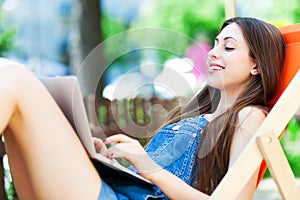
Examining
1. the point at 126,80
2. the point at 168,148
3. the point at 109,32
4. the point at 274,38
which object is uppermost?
the point at 274,38

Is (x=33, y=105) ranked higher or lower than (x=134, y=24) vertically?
higher

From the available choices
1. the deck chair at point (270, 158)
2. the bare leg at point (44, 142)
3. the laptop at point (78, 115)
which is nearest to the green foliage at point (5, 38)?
the laptop at point (78, 115)

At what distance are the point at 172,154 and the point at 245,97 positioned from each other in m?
0.34

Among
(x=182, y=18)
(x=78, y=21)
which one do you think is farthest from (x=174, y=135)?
(x=182, y=18)

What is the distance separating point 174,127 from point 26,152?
0.72m

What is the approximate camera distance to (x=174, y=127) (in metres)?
2.50

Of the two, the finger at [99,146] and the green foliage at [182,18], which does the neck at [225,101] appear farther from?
the green foliage at [182,18]

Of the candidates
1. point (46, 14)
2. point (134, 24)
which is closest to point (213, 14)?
point (134, 24)

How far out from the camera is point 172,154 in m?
2.36

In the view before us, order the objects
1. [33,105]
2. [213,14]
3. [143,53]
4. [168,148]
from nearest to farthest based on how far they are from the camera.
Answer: [33,105]
[168,148]
[143,53]
[213,14]

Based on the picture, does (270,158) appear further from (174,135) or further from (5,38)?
(5,38)

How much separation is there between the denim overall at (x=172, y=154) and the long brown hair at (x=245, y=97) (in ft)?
0.12

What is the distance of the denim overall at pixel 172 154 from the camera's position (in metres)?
2.12

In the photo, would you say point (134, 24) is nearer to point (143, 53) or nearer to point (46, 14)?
point (46, 14)
